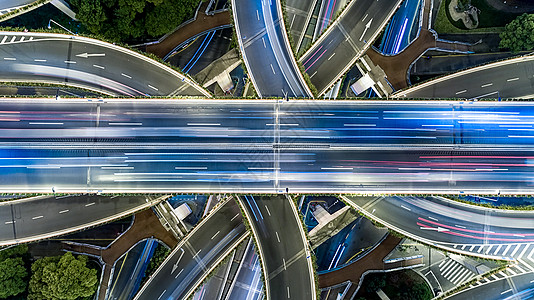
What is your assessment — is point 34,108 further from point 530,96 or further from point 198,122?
point 530,96

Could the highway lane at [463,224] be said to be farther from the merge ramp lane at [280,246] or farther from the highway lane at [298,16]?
the highway lane at [298,16]

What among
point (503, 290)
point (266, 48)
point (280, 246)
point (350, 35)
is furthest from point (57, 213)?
point (503, 290)

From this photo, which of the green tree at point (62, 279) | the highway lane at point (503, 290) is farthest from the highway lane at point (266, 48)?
the highway lane at point (503, 290)

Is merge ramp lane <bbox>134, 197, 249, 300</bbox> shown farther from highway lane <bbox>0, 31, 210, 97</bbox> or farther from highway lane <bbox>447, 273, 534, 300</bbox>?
highway lane <bbox>447, 273, 534, 300</bbox>

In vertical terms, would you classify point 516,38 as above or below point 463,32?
below

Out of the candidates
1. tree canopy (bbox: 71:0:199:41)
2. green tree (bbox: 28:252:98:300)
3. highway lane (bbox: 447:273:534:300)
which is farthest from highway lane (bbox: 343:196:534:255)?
green tree (bbox: 28:252:98:300)

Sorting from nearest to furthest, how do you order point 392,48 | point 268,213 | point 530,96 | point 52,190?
point 52,190 → point 268,213 → point 530,96 → point 392,48

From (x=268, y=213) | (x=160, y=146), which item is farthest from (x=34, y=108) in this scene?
(x=268, y=213)
